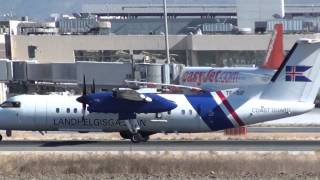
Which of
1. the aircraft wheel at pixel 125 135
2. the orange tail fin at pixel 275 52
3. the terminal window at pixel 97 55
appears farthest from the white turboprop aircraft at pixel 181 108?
the terminal window at pixel 97 55

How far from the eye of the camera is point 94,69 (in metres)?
75.6

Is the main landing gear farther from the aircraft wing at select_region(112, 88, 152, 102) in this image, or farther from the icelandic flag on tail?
the icelandic flag on tail

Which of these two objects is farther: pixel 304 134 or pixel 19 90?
pixel 19 90

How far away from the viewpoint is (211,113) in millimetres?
45500

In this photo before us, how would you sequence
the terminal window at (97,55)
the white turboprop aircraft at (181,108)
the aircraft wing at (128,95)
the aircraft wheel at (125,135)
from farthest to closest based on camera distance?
the terminal window at (97,55), the aircraft wheel at (125,135), the white turboprop aircraft at (181,108), the aircraft wing at (128,95)

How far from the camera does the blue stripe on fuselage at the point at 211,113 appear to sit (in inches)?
1793

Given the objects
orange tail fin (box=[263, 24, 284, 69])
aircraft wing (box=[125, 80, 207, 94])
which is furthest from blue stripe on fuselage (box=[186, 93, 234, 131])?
orange tail fin (box=[263, 24, 284, 69])

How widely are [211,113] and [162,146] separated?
4891 mm

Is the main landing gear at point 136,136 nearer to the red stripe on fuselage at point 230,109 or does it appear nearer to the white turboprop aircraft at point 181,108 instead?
the white turboprop aircraft at point 181,108

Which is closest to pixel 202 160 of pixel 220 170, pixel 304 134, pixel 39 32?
pixel 220 170

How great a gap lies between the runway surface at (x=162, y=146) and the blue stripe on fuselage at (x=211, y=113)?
5.52 ft

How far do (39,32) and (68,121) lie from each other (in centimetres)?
5533

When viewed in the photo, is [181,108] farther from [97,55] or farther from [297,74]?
[97,55]

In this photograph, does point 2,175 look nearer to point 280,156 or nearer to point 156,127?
point 280,156
